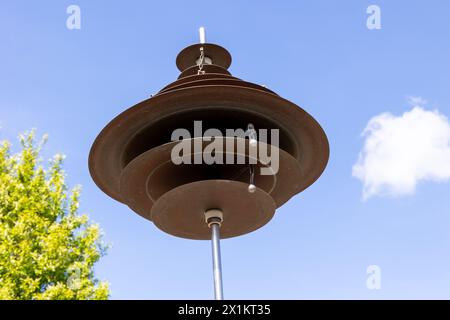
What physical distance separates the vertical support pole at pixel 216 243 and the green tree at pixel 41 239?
26.1ft

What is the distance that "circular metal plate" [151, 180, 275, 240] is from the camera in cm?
549

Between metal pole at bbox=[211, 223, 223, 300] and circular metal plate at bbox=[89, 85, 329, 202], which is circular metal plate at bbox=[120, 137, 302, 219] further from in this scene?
metal pole at bbox=[211, 223, 223, 300]

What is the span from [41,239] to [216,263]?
30.1 feet

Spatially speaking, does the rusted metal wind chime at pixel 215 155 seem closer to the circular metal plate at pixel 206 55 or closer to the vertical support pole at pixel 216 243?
the vertical support pole at pixel 216 243

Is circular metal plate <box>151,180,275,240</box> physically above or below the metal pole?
above

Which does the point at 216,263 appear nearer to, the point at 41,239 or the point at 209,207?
the point at 209,207

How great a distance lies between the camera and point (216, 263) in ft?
17.4

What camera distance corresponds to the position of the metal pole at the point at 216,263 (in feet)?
16.6

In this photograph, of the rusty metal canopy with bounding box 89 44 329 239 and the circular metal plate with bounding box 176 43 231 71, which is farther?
the circular metal plate with bounding box 176 43 231 71

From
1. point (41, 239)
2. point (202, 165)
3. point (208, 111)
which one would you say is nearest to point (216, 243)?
point (202, 165)

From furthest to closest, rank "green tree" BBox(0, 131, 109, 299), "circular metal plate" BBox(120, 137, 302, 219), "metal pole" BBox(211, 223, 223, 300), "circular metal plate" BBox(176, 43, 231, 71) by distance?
"green tree" BBox(0, 131, 109, 299) < "circular metal plate" BBox(176, 43, 231, 71) < "circular metal plate" BBox(120, 137, 302, 219) < "metal pole" BBox(211, 223, 223, 300)

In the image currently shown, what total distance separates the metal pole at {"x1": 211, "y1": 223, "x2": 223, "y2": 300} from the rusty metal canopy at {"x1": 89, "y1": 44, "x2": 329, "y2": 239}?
0.30m

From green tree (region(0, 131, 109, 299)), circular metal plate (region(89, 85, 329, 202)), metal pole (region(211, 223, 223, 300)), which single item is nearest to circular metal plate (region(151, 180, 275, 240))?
metal pole (region(211, 223, 223, 300))
